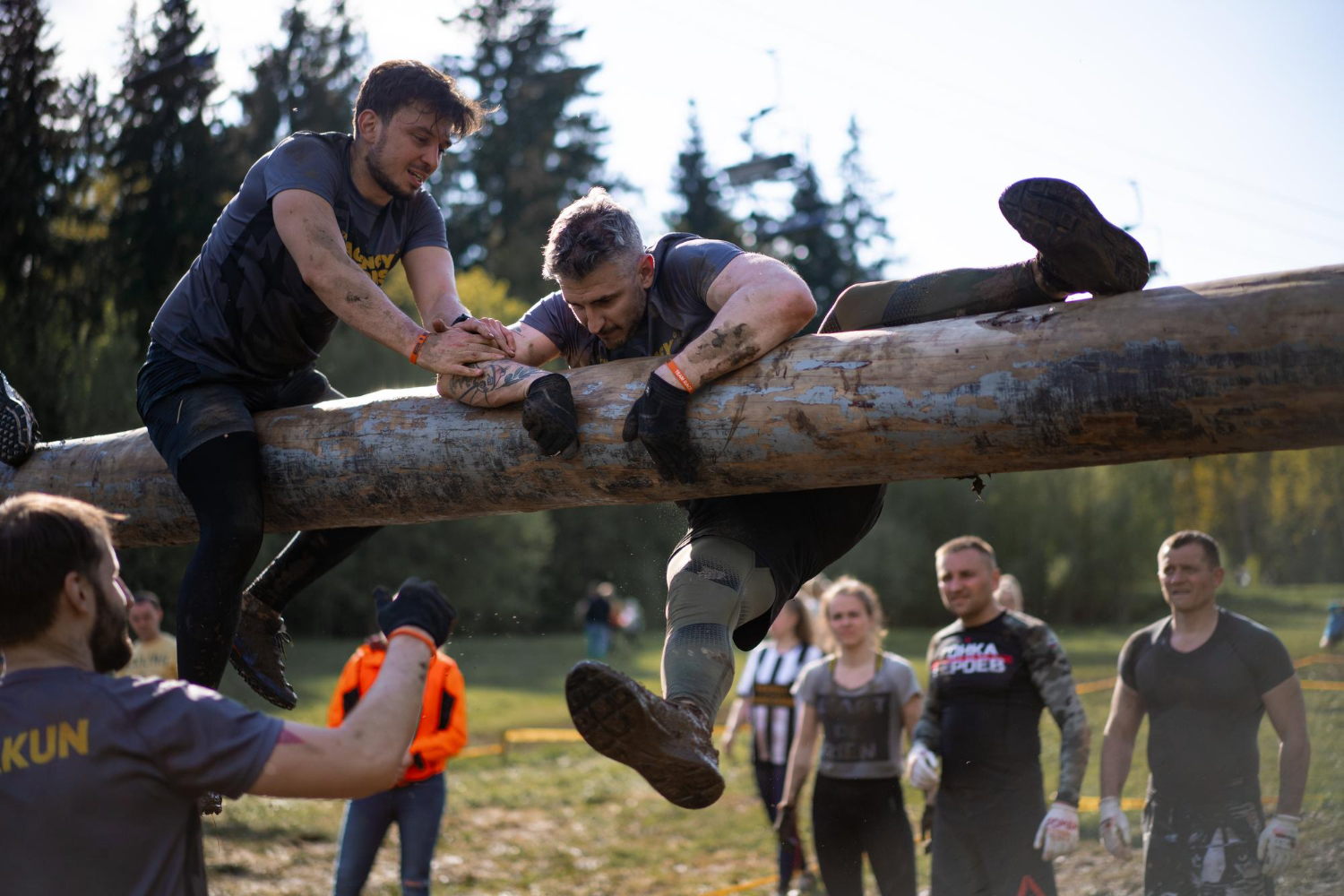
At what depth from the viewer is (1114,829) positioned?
488cm

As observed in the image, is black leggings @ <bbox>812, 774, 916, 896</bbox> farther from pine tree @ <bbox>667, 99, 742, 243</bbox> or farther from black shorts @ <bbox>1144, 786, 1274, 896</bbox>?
pine tree @ <bbox>667, 99, 742, 243</bbox>

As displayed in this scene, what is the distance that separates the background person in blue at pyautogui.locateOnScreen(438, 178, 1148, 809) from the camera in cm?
253

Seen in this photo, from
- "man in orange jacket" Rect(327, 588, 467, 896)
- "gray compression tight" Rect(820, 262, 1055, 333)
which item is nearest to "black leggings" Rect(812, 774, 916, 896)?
"man in orange jacket" Rect(327, 588, 467, 896)

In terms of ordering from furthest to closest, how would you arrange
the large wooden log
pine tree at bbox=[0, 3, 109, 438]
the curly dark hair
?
pine tree at bbox=[0, 3, 109, 438]
the curly dark hair
the large wooden log

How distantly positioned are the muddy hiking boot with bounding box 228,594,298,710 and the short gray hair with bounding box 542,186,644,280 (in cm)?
174

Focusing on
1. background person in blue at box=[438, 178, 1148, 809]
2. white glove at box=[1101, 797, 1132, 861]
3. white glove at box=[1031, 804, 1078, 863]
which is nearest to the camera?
background person in blue at box=[438, 178, 1148, 809]

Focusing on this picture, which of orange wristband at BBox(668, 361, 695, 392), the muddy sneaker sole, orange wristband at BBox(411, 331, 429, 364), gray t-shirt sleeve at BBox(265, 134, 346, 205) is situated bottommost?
the muddy sneaker sole

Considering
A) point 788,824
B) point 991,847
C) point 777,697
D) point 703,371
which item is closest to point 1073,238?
point 703,371

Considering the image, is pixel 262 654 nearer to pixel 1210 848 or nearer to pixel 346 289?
pixel 346 289

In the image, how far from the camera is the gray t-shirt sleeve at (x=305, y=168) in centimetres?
329

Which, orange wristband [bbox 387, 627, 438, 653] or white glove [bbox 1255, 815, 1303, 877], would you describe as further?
white glove [bbox 1255, 815, 1303, 877]

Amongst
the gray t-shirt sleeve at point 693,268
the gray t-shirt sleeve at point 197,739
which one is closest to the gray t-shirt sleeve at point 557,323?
the gray t-shirt sleeve at point 693,268

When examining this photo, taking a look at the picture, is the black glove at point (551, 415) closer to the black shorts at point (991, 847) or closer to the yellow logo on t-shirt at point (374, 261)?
the yellow logo on t-shirt at point (374, 261)

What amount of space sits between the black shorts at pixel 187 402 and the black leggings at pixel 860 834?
351 centimetres
